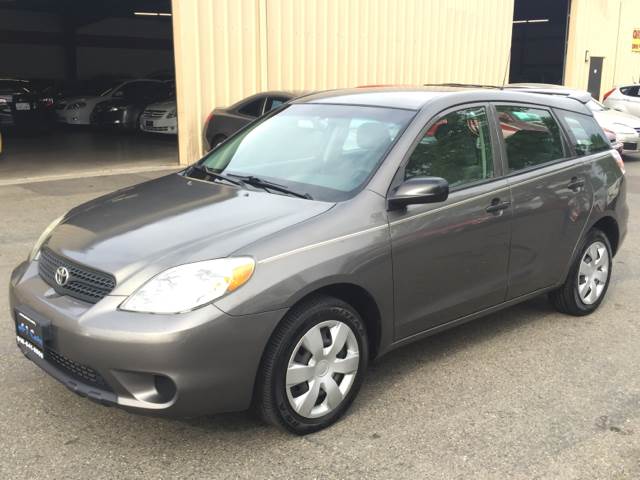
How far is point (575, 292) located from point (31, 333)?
141 inches

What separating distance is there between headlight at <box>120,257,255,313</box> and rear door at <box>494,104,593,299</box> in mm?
1939

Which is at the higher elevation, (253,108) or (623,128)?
(253,108)

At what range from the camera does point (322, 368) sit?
3.22 metres

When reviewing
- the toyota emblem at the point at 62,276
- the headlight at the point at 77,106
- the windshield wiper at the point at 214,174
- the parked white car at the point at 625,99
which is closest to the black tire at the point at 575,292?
the windshield wiper at the point at 214,174

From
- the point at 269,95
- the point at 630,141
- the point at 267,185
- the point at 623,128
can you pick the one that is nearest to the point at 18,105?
the point at 269,95

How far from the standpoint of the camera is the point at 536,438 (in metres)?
3.24

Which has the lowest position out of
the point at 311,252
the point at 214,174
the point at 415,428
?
the point at 415,428

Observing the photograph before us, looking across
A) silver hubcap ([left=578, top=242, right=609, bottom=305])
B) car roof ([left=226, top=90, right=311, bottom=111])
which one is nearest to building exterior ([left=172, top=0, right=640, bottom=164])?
car roof ([left=226, top=90, right=311, bottom=111])

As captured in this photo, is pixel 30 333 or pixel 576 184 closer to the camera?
pixel 30 333

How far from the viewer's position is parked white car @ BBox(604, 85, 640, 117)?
17.1 m

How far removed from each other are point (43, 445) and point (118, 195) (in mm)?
1519

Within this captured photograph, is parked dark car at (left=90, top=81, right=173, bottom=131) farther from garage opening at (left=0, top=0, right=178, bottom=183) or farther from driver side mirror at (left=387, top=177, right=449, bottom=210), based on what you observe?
driver side mirror at (left=387, top=177, right=449, bottom=210)

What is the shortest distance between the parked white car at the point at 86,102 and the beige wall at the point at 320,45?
23.7 feet

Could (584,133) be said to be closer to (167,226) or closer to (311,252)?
(311,252)
